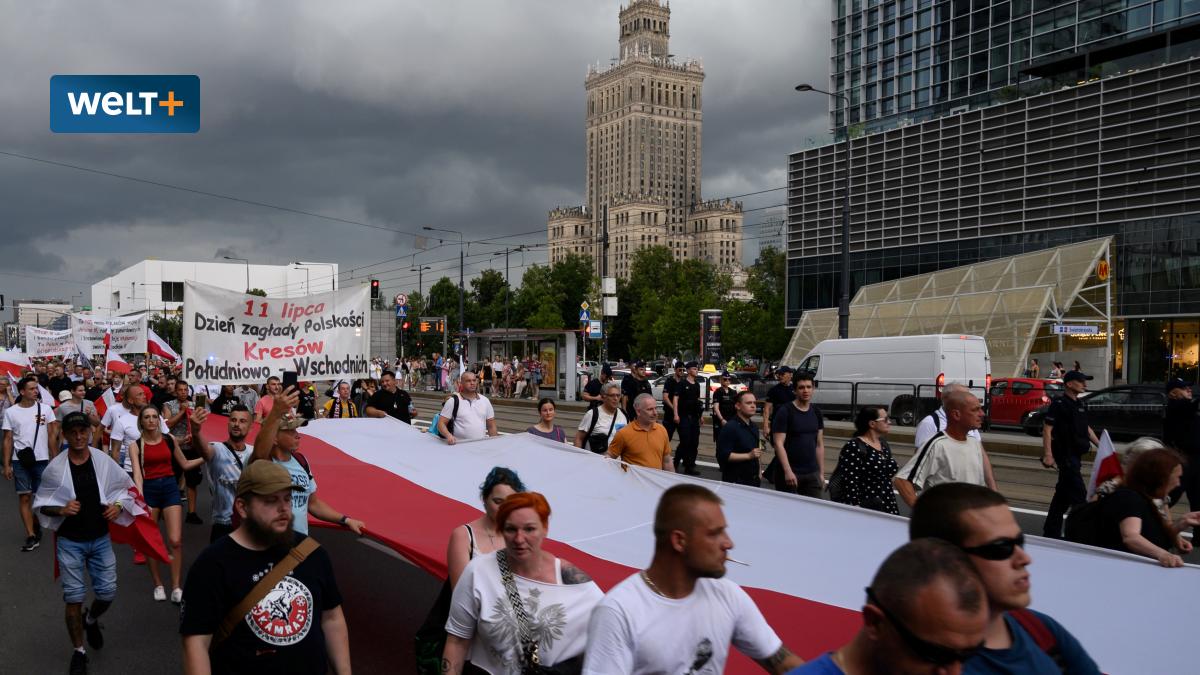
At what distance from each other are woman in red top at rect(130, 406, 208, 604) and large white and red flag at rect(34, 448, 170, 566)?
78cm

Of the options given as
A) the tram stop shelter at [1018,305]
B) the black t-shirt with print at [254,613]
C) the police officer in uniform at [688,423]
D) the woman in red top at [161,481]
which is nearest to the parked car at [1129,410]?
the police officer in uniform at [688,423]

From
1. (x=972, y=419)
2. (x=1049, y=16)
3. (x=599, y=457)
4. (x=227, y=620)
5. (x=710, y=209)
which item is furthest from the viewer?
(x=710, y=209)

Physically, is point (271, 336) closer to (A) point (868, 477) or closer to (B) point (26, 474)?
(B) point (26, 474)

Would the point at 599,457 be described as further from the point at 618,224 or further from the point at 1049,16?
the point at 618,224

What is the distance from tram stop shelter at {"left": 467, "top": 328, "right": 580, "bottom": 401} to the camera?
33094 millimetres

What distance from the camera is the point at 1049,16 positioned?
182 ft

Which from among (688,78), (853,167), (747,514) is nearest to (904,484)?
(747,514)

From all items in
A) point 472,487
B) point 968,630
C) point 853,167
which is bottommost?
point 472,487

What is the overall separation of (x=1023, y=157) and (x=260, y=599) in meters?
51.0

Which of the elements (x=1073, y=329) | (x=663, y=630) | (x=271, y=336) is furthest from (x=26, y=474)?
(x=1073, y=329)

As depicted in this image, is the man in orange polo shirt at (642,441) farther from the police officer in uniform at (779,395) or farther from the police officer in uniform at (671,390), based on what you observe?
the police officer in uniform at (671,390)

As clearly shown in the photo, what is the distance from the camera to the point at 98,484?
21.1 ft

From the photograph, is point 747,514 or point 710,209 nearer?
point 747,514

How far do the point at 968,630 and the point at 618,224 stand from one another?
172 meters
